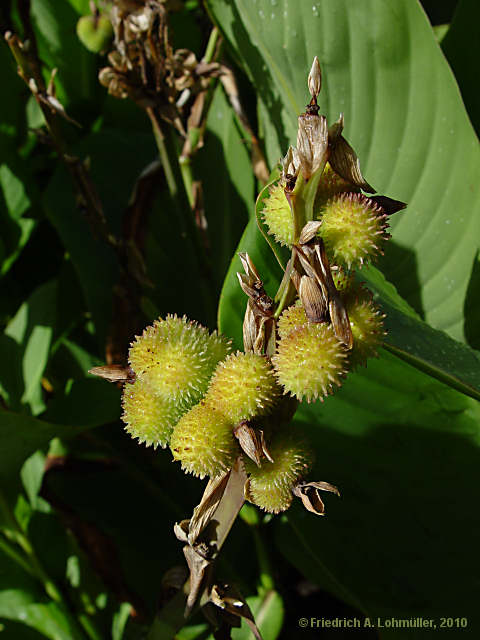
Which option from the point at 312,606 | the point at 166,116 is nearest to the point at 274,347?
the point at 166,116

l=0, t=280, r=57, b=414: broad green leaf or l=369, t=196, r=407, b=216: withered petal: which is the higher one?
l=369, t=196, r=407, b=216: withered petal

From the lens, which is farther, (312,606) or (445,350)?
(312,606)

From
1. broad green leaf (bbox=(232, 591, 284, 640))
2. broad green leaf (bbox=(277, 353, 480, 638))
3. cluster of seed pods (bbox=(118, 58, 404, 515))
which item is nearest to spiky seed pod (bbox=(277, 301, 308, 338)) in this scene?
cluster of seed pods (bbox=(118, 58, 404, 515))

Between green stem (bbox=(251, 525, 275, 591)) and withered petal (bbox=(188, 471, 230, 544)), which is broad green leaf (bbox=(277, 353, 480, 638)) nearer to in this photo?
green stem (bbox=(251, 525, 275, 591))

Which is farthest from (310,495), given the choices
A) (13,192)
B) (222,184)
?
(13,192)

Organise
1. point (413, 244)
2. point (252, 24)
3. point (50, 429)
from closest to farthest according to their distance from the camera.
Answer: point (50, 429), point (252, 24), point (413, 244)

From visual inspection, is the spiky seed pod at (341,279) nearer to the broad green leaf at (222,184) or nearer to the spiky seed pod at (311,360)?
the spiky seed pod at (311,360)

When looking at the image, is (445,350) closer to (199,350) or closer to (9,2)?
(199,350)
